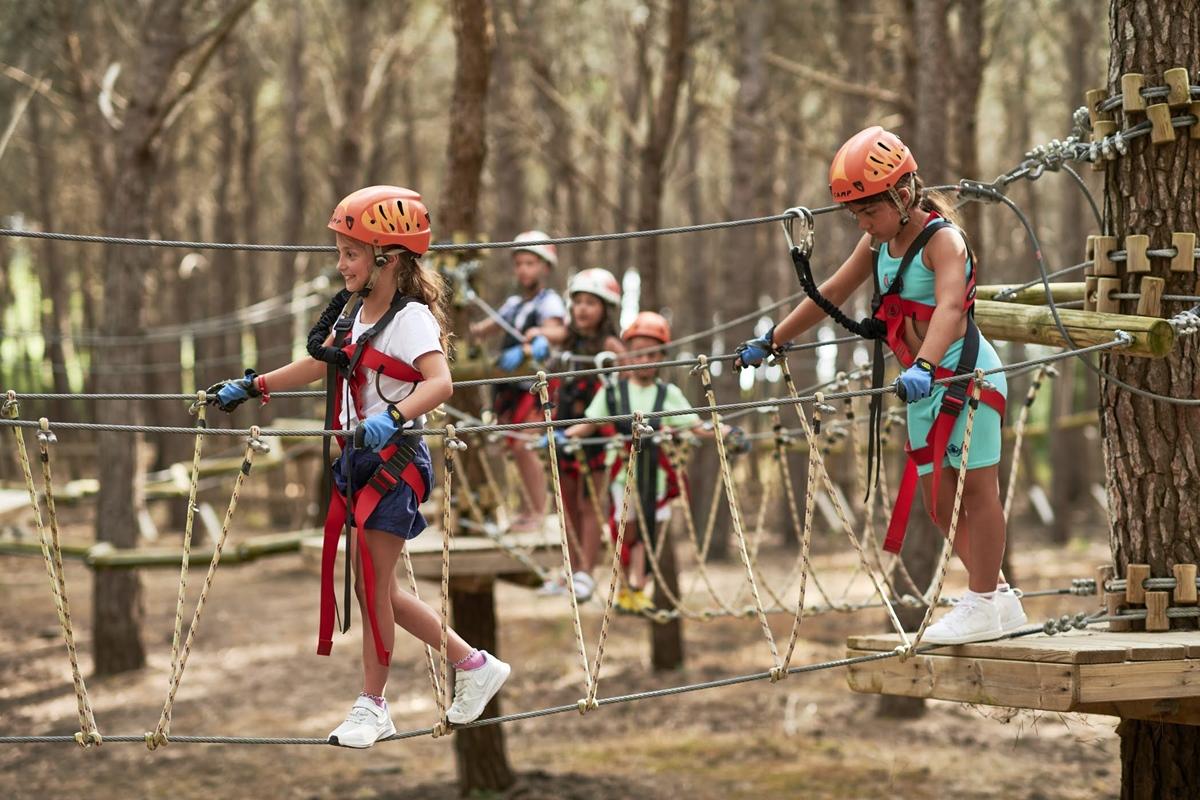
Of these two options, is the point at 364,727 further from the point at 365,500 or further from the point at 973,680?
the point at 973,680

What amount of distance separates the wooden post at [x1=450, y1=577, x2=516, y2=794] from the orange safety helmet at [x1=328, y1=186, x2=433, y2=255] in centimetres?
321

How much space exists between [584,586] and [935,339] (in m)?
2.61

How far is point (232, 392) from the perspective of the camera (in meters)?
3.15

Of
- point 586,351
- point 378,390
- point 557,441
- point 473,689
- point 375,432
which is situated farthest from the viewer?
point 586,351

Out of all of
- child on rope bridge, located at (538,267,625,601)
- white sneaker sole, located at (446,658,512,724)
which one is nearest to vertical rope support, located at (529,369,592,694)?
white sneaker sole, located at (446,658,512,724)

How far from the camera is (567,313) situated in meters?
6.11

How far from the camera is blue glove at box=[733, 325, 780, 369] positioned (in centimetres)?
345

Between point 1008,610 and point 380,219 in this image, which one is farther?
point 1008,610

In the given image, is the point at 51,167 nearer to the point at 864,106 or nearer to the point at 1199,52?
the point at 864,106

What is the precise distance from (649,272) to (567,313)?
286 cm

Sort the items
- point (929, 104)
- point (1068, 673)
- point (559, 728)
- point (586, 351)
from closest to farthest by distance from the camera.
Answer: point (1068, 673) < point (586, 351) < point (929, 104) < point (559, 728)

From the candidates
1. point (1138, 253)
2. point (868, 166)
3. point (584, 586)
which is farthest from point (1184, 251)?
point (584, 586)

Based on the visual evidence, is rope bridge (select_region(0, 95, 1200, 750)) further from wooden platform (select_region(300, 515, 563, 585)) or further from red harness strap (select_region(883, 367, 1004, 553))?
wooden platform (select_region(300, 515, 563, 585))

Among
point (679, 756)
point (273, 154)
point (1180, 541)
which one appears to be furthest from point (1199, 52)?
point (273, 154)
